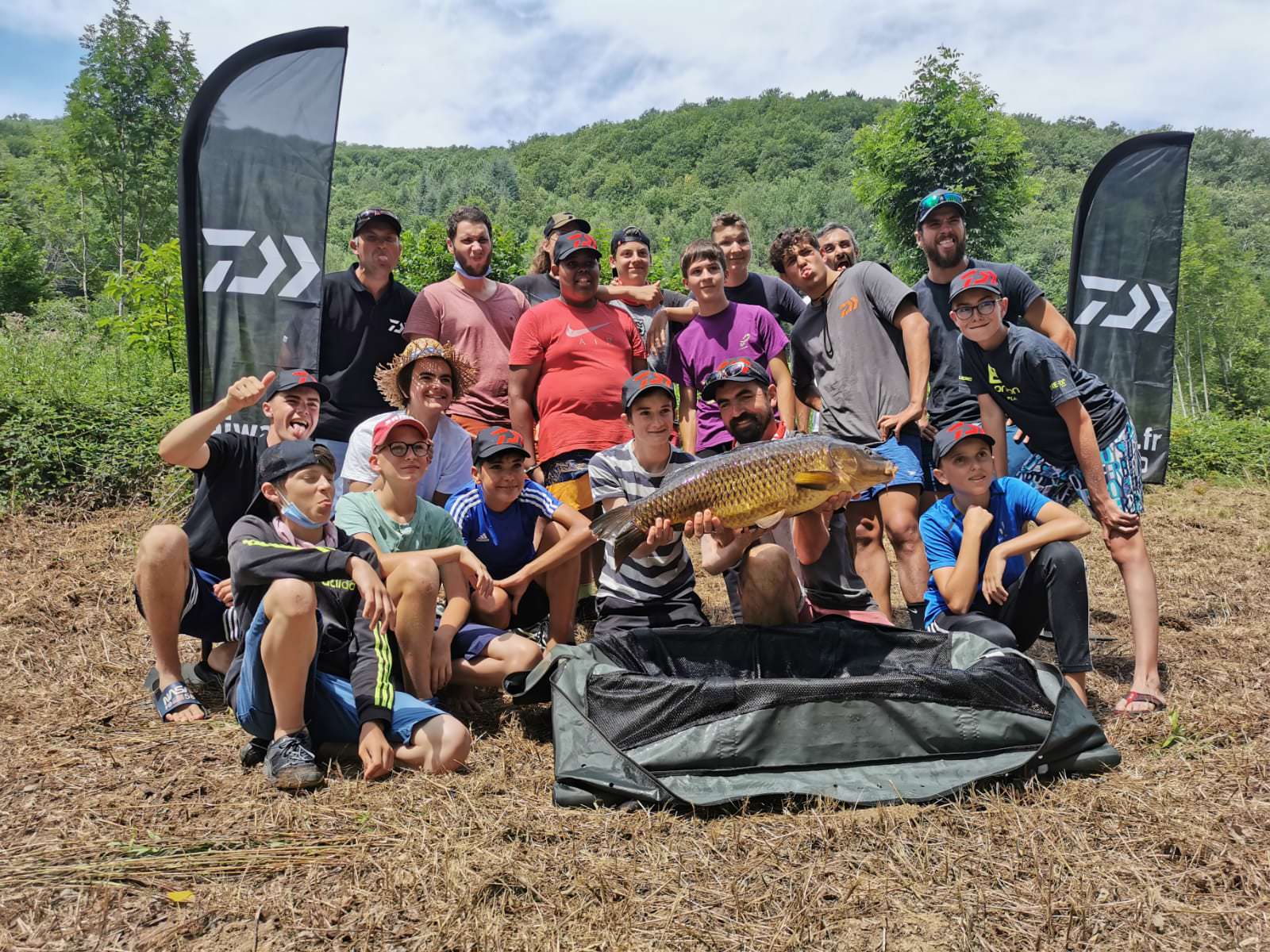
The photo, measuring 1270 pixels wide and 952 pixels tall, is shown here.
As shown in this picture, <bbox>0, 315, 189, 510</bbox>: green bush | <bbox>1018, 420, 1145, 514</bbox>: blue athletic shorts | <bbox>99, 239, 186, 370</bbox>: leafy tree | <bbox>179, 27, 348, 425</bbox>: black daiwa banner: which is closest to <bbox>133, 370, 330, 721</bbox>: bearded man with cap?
<bbox>179, 27, 348, 425</bbox>: black daiwa banner

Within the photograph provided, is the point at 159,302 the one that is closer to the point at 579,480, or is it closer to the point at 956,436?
the point at 579,480

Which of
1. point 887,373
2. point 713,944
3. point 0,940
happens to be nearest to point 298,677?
point 0,940

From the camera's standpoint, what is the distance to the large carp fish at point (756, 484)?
11.3 feet

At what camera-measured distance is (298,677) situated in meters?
3.35

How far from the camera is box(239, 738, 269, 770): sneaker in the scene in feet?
11.5

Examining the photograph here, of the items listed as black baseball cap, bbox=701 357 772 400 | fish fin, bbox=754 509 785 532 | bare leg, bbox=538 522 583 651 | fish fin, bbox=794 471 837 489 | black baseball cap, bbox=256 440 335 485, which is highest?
black baseball cap, bbox=701 357 772 400

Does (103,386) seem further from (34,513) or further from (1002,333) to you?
(1002,333)

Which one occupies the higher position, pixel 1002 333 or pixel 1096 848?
pixel 1002 333

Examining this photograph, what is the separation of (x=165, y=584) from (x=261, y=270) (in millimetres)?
2708

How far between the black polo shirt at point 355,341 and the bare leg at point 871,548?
316 centimetres

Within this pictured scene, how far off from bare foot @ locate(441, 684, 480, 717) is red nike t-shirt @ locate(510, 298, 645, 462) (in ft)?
4.95

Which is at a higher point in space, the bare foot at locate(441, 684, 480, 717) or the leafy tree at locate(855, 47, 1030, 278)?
the leafy tree at locate(855, 47, 1030, 278)

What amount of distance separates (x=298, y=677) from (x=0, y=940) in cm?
122

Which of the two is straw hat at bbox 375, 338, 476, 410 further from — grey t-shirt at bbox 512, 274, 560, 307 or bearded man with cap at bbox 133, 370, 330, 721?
grey t-shirt at bbox 512, 274, 560, 307
